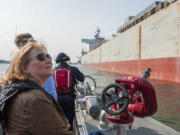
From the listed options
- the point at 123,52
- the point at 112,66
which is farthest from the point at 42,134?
the point at 112,66

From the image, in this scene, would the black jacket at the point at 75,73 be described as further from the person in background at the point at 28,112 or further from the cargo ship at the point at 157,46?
the cargo ship at the point at 157,46

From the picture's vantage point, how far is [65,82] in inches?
127

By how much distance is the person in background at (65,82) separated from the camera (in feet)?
10.5

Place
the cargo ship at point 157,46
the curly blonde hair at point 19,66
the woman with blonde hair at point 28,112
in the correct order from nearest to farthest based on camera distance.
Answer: the woman with blonde hair at point 28,112 → the curly blonde hair at point 19,66 → the cargo ship at point 157,46

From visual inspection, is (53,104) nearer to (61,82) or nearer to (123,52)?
(61,82)

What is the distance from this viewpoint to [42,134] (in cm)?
92

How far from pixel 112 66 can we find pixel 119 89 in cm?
2786

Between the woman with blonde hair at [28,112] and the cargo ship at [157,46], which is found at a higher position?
the cargo ship at [157,46]

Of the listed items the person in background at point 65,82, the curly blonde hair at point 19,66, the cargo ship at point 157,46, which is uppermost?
the cargo ship at point 157,46

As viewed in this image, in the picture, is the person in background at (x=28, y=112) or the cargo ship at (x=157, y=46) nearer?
the person in background at (x=28, y=112)

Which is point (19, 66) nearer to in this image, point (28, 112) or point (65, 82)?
point (28, 112)

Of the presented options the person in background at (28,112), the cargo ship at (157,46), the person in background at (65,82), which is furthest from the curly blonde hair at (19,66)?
the cargo ship at (157,46)

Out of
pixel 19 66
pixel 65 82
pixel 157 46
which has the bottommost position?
pixel 65 82

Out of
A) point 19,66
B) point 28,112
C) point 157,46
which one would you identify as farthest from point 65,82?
point 157,46
